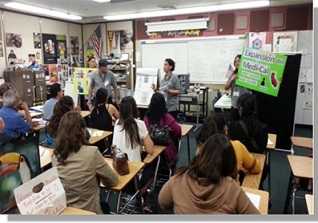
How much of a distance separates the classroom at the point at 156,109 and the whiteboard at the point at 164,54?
0.03m

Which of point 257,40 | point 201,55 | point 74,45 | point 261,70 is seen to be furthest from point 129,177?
point 74,45

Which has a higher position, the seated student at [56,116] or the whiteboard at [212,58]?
the whiteboard at [212,58]

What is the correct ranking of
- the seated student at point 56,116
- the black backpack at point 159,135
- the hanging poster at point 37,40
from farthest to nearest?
1. the hanging poster at point 37,40
2. the black backpack at point 159,135
3. the seated student at point 56,116

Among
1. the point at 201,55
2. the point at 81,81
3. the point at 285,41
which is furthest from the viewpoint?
the point at 201,55

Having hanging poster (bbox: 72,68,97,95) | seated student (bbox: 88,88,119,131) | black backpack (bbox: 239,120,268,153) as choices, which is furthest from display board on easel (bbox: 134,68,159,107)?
black backpack (bbox: 239,120,268,153)

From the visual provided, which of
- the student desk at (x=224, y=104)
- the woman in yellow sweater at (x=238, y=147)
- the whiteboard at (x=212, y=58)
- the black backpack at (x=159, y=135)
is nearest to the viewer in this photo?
the woman in yellow sweater at (x=238, y=147)

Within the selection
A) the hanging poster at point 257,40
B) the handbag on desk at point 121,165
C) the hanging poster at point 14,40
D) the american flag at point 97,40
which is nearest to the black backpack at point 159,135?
the handbag on desk at point 121,165

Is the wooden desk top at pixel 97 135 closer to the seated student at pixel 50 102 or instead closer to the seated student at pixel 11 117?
the seated student at pixel 11 117

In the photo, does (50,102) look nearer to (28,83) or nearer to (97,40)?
(28,83)

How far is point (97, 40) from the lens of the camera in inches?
315

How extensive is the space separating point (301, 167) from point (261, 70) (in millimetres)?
1749

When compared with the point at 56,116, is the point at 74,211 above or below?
below

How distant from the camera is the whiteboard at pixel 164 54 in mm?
6891

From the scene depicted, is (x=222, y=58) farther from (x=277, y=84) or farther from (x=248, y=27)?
(x=277, y=84)
